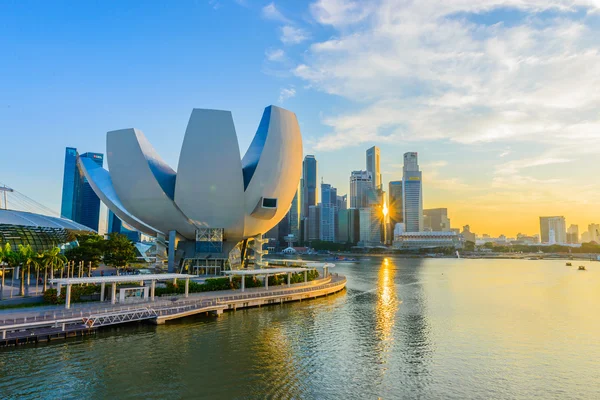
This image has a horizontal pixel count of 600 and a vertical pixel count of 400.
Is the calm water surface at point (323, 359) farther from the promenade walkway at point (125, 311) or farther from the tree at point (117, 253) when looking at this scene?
the tree at point (117, 253)

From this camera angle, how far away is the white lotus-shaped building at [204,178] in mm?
41094

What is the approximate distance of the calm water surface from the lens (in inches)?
676

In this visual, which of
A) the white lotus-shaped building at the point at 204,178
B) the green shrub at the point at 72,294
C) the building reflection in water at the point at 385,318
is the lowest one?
the building reflection in water at the point at 385,318

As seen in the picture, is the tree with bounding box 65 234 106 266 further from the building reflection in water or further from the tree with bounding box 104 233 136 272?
the building reflection in water

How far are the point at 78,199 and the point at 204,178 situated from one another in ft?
584

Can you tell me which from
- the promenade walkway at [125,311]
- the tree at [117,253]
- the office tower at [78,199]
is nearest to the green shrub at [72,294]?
the promenade walkway at [125,311]

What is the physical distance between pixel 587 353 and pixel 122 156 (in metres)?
41.9

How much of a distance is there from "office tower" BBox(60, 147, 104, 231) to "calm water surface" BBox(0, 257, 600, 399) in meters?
184

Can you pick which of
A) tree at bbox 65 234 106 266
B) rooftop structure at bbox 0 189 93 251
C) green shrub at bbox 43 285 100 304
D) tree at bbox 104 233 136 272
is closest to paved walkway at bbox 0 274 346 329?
green shrub at bbox 43 285 100 304

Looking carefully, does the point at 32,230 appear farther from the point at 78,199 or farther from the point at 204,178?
the point at 78,199

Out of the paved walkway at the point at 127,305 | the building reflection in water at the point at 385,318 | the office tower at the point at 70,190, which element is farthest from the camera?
the office tower at the point at 70,190

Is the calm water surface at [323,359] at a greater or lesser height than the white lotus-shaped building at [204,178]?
lesser

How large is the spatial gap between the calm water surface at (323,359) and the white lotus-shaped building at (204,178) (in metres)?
14.3

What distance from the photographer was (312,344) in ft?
78.6
